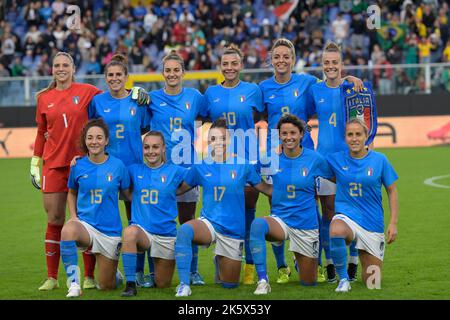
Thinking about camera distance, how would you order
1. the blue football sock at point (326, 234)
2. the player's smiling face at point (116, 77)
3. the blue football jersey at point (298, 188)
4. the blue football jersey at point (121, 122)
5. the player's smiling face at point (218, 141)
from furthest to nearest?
the blue football sock at point (326, 234) → the blue football jersey at point (121, 122) → the player's smiling face at point (116, 77) → the blue football jersey at point (298, 188) → the player's smiling face at point (218, 141)

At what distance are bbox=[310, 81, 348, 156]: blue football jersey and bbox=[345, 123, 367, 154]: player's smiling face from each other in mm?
548

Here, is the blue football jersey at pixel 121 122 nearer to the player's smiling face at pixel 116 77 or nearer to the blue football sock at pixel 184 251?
the player's smiling face at pixel 116 77

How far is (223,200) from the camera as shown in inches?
285

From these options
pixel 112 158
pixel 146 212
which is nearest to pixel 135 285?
pixel 146 212

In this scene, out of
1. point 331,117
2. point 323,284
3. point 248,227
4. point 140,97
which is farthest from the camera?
point 248,227

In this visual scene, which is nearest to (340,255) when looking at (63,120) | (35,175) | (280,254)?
(280,254)

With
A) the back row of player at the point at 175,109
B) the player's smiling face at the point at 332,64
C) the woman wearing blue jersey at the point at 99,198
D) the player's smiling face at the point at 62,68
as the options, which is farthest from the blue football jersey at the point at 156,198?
the player's smiling face at the point at 332,64

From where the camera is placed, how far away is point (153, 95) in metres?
7.75

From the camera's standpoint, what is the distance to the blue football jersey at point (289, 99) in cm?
777

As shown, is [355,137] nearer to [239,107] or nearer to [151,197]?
[239,107]

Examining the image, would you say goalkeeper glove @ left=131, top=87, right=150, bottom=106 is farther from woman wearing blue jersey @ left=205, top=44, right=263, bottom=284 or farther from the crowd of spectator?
the crowd of spectator

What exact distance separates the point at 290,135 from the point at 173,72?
3.66ft

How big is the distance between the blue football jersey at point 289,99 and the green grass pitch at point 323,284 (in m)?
1.32

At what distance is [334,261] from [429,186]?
7.49 meters
